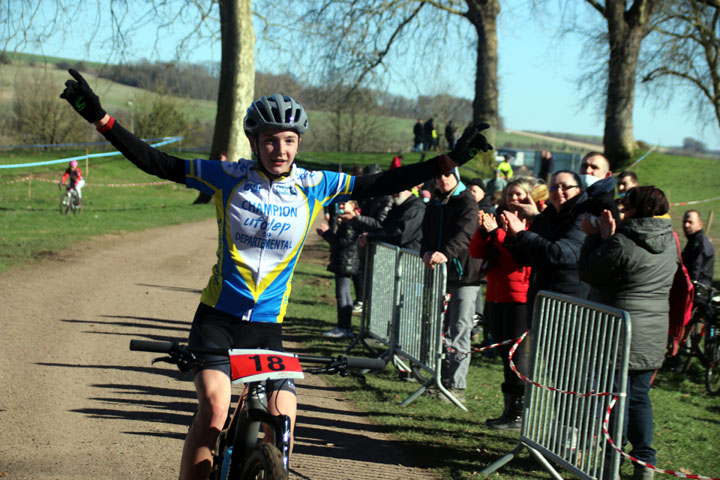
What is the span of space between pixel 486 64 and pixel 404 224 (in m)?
18.3

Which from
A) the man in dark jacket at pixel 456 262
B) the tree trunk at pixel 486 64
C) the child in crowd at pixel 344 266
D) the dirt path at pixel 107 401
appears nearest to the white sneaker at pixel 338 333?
the child in crowd at pixel 344 266

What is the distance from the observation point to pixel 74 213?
23.5m

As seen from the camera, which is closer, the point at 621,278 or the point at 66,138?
the point at 621,278

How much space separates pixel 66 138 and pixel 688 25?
35003mm

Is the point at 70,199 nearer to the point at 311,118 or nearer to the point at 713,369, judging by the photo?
the point at 713,369

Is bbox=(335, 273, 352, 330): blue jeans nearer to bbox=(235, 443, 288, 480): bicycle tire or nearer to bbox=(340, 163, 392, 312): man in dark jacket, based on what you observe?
bbox=(340, 163, 392, 312): man in dark jacket

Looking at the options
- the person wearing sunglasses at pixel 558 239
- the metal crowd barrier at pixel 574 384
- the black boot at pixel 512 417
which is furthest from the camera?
the black boot at pixel 512 417

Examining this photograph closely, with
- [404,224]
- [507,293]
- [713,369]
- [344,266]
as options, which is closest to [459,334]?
[507,293]

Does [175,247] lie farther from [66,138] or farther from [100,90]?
[66,138]

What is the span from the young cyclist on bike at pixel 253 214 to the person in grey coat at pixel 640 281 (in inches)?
64.5

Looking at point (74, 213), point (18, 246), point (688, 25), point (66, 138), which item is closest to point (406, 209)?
point (18, 246)

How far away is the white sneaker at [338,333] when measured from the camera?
31.4 ft

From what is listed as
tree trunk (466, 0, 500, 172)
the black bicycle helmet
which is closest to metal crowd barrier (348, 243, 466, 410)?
the black bicycle helmet

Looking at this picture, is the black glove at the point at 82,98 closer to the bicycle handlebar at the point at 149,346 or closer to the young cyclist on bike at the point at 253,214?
the young cyclist on bike at the point at 253,214
